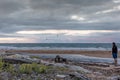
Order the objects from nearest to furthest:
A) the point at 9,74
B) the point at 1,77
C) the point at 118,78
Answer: the point at 1,77
the point at 9,74
the point at 118,78

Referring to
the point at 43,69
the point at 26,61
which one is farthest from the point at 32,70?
the point at 26,61

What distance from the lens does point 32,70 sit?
14367mm

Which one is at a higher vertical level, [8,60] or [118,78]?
[8,60]

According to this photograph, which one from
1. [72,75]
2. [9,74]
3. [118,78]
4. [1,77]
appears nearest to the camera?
[1,77]

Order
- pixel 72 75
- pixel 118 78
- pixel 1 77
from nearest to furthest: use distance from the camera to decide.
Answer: pixel 1 77 < pixel 72 75 < pixel 118 78

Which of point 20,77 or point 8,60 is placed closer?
point 20,77

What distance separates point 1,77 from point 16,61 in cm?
458

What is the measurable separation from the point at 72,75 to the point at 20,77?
8.47ft

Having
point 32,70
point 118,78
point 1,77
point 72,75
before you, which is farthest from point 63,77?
point 118,78

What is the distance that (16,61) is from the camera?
17.0 metres

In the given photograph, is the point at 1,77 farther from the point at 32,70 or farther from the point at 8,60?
the point at 8,60

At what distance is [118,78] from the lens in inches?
641

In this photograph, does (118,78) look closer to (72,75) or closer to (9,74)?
(72,75)

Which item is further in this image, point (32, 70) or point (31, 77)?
point (32, 70)
